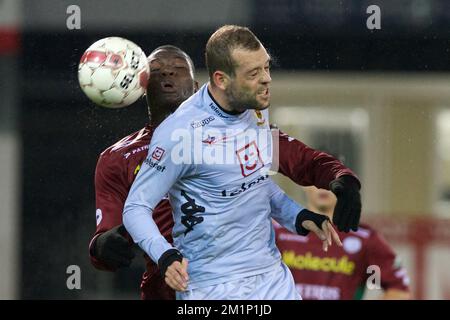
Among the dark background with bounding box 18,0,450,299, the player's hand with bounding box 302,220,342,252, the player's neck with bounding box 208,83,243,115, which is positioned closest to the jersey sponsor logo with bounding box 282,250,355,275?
the dark background with bounding box 18,0,450,299

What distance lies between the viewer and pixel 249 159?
535 cm

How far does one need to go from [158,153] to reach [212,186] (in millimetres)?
289

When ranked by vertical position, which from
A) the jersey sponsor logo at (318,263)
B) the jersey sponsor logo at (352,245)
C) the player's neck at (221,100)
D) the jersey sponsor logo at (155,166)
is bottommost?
the jersey sponsor logo at (318,263)

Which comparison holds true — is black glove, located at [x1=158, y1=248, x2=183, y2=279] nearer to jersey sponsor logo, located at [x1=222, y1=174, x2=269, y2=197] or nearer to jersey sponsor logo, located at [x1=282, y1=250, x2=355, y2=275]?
jersey sponsor logo, located at [x1=222, y1=174, x2=269, y2=197]

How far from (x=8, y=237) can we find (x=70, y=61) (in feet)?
9.95

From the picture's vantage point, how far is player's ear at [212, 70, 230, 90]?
529 centimetres

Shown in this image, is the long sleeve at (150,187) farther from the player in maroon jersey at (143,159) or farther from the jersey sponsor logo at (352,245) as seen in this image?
the jersey sponsor logo at (352,245)

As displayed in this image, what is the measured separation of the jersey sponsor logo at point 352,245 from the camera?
7406 millimetres

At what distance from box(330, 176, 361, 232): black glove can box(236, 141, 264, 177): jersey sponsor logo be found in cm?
34

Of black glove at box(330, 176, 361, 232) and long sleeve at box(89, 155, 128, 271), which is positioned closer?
black glove at box(330, 176, 361, 232)

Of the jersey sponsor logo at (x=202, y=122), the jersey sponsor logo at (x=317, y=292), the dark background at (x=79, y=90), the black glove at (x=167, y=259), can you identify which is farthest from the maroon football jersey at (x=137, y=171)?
the dark background at (x=79, y=90)

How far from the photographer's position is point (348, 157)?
10906 mm
